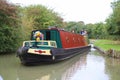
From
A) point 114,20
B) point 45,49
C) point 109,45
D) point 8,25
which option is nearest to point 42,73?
point 45,49

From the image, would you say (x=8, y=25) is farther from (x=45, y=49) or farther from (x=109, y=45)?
(x=109, y=45)

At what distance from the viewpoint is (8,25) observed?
67.8 feet

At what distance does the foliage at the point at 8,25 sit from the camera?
19.8m

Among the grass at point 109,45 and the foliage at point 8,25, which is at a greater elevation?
the foliage at point 8,25

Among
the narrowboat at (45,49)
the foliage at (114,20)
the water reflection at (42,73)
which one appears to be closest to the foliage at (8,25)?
the narrowboat at (45,49)

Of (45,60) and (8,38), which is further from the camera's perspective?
(8,38)

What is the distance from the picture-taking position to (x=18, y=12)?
21953 millimetres

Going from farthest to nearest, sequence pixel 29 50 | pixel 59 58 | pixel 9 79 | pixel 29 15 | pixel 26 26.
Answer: pixel 29 15, pixel 26 26, pixel 59 58, pixel 29 50, pixel 9 79

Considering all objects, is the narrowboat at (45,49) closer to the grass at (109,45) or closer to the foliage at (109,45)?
the grass at (109,45)

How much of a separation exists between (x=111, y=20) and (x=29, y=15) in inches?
387

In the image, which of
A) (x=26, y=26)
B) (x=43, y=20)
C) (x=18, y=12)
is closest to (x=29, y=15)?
(x=43, y=20)

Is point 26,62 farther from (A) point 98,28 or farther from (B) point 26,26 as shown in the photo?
(A) point 98,28

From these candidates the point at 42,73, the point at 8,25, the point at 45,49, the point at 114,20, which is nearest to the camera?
the point at 42,73

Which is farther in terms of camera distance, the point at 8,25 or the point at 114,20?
the point at 114,20
